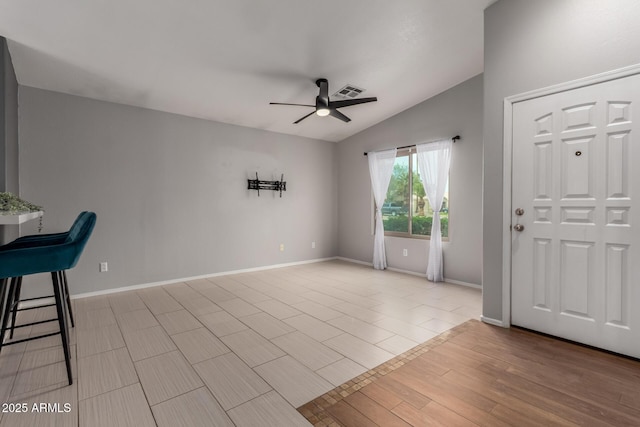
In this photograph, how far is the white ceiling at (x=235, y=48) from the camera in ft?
8.46

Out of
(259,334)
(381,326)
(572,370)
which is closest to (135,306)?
(259,334)

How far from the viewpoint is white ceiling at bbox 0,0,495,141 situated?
2.58 m

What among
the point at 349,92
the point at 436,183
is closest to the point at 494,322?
the point at 436,183

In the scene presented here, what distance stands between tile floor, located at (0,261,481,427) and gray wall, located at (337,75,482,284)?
2.19 feet

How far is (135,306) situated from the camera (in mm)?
3510

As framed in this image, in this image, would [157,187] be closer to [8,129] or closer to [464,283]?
[8,129]

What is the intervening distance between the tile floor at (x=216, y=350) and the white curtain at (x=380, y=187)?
4.44 ft

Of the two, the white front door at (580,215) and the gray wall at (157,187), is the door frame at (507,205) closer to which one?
the white front door at (580,215)

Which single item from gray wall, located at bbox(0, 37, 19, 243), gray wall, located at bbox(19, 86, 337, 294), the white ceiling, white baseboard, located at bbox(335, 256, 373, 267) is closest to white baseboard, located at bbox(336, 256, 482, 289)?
white baseboard, located at bbox(335, 256, 373, 267)

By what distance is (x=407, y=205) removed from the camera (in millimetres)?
5352

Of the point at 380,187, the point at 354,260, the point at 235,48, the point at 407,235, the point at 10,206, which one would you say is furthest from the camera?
the point at 354,260

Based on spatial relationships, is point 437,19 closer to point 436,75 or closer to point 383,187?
point 436,75

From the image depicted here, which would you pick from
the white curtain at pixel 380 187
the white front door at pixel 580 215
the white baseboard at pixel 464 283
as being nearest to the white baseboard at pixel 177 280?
the white curtain at pixel 380 187

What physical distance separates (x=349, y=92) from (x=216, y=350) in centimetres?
369
